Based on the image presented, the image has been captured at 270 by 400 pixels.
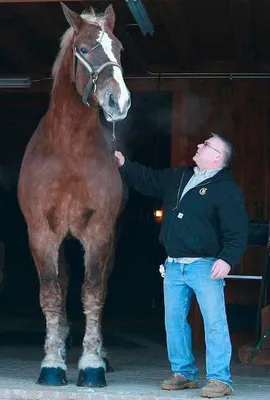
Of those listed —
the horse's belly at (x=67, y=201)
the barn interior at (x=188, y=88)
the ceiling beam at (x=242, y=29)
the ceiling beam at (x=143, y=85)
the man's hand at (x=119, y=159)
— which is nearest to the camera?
the horse's belly at (x=67, y=201)

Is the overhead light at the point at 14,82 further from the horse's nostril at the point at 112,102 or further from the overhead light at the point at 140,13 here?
the horse's nostril at the point at 112,102

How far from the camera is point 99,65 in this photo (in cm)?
472

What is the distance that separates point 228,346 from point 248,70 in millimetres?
3737

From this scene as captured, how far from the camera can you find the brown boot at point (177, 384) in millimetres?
4984

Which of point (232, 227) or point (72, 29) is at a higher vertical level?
point (72, 29)

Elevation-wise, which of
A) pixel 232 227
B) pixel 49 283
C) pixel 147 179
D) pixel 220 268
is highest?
pixel 147 179

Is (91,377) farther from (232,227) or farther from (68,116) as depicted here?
(68,116)

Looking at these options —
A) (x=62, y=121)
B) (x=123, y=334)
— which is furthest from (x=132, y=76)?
(x=62, y=121)

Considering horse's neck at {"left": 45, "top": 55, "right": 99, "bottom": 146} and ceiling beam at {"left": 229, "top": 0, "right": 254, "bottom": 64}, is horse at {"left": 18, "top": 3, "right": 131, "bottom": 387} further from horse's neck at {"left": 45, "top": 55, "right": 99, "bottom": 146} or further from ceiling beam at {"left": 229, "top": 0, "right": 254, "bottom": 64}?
ceiling beam at {"left": 229, "top": 0, "right": 254, "bottom": 64}

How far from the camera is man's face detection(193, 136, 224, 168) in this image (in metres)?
4.94

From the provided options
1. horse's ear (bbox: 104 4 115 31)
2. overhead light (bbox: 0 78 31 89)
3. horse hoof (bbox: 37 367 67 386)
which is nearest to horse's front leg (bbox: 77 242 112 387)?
horse hoof (bbox: 37 367 67 386)

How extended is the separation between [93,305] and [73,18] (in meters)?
1.73

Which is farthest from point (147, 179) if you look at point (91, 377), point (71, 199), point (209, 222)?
point (91, 377)

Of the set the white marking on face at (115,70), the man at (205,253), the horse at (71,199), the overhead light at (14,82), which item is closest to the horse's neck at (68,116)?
the horse at (71,199)
